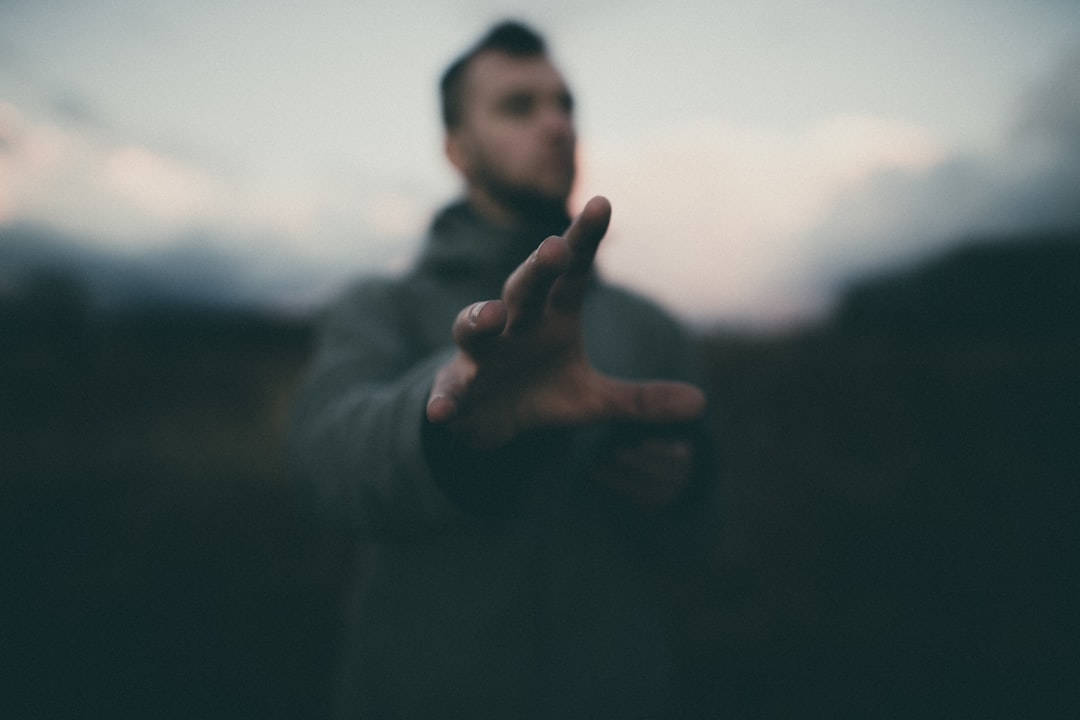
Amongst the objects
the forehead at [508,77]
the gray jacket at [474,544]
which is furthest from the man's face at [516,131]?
the gray jacket at [474,544]

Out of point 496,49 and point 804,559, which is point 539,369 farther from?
point 804,559

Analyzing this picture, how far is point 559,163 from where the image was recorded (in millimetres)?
1484

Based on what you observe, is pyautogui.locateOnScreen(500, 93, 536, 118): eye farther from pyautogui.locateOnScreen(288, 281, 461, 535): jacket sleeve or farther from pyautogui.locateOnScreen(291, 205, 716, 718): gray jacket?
pyautogui.locateOnScreen(288, 281, 461, 535): jacket sleeve

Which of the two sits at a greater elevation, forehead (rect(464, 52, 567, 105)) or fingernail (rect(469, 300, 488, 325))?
forehead (rect(464, 52, 567, 105))

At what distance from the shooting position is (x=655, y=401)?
91cm

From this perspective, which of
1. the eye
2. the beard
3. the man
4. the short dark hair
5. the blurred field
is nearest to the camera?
the man

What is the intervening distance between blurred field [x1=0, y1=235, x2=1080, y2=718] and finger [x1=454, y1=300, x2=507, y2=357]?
104 inches

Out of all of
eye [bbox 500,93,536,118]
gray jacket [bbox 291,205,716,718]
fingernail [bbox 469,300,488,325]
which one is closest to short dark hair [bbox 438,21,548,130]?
eye [bbox 500,93,536,118]

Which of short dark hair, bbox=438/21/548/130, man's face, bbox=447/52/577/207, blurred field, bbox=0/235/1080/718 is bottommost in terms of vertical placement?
blurred field, bbox=0/235/1080/718

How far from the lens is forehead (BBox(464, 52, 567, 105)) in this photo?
1581mm

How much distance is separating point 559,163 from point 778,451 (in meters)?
4.46

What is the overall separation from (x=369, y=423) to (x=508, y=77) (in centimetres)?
133

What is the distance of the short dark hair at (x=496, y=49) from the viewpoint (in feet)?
5.50

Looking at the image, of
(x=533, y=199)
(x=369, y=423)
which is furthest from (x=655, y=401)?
(x=533, y=199)
